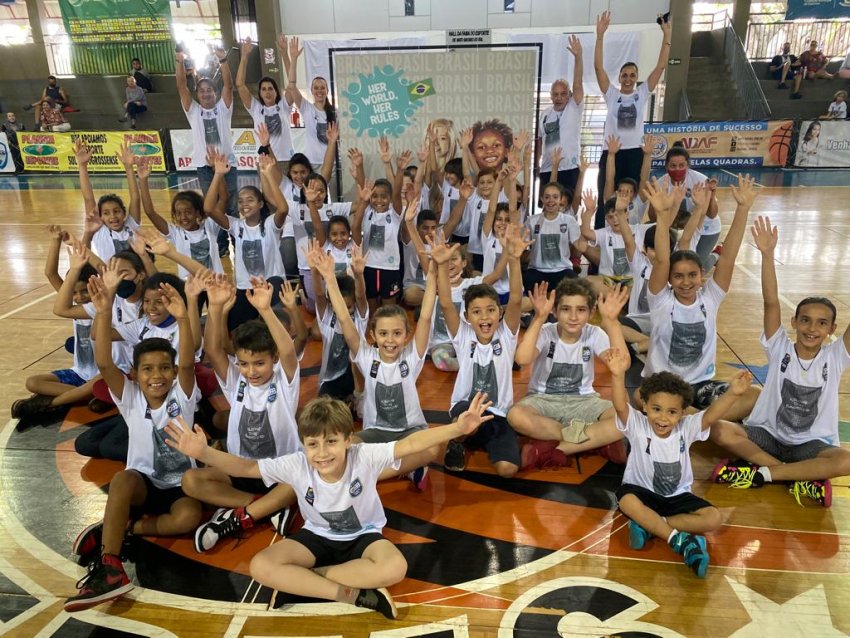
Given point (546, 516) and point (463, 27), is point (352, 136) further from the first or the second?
point (463, 27)

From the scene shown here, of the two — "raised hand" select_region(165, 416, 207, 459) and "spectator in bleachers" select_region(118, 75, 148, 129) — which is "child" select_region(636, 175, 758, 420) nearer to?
"raised hand" select_region(165, 416, 207, 459)

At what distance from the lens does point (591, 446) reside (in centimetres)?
375

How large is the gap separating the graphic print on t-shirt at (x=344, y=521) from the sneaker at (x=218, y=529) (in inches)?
23.2

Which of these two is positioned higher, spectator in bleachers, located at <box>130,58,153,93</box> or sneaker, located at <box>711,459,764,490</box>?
spectator in bleachers, located at <box>130,58,153,93</box>

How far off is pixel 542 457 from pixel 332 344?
165 cm

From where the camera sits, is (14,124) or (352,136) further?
(14,124)

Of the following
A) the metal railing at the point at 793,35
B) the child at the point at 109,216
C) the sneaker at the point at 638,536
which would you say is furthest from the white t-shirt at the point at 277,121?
the metal railing at the point at 793,35

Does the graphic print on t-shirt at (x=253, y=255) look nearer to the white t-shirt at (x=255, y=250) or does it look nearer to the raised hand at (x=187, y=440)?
the white t-shirt at (x=255, y=250)

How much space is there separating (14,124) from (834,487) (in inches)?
764

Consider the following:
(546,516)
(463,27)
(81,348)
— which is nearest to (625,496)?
(546,516)

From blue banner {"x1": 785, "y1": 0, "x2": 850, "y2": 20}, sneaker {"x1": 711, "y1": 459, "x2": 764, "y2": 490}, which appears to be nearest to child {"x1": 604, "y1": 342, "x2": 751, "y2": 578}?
sneaker {"x1": 711, "y1": 459, "x2": 764, "y2": 490}

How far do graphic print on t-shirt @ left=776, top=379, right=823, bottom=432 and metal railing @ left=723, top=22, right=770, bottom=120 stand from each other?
14.5 metres

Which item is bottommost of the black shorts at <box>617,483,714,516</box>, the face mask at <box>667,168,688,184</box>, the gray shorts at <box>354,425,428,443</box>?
the black shorts at <box>617,483,714,516</box>

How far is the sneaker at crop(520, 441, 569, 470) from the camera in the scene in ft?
12.3
